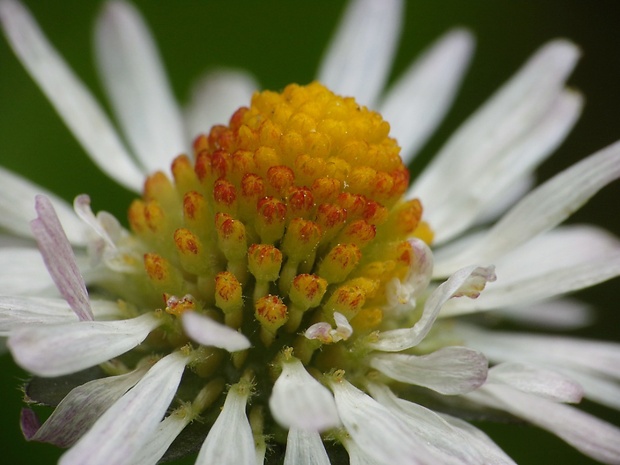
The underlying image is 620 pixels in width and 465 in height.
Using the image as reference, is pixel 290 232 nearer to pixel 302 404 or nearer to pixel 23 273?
pixel 302 404

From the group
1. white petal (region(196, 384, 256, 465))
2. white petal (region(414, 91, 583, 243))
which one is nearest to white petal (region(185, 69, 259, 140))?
white petal (region(414, 91, 583, 243))

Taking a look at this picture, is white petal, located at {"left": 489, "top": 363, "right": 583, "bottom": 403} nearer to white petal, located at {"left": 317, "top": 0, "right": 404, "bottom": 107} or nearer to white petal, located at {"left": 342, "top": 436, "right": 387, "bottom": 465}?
white petal, located at {"left": 342, "top": 436, "right": 387, "bottom": 465}

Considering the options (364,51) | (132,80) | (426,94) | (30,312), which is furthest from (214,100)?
(30,312)

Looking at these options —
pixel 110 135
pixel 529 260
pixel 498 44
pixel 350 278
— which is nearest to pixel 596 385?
pixel 529 260

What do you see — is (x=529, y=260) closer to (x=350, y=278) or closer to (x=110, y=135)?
(x=350, y=278)

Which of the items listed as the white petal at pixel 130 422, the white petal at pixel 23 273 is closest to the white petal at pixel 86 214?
the white petal at pixel 23 273

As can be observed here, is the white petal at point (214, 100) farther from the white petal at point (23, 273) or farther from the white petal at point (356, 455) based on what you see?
the white petal at point (356, 455)

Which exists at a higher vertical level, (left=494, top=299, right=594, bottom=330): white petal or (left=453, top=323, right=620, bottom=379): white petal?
(left=494, top=299, right=594, bottom=330): white petal
